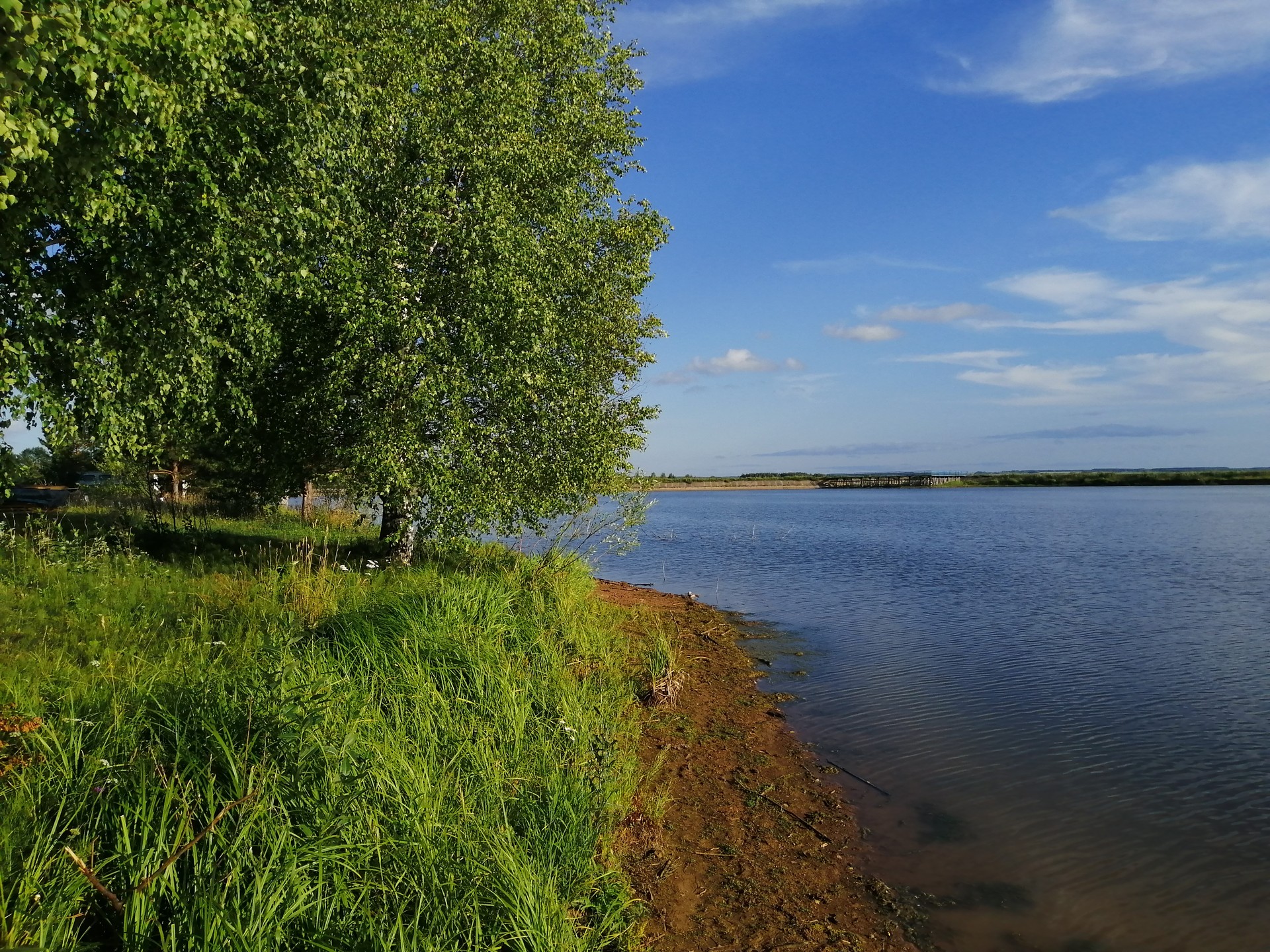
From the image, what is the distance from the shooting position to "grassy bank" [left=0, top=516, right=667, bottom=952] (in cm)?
410

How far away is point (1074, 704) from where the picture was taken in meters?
12.2

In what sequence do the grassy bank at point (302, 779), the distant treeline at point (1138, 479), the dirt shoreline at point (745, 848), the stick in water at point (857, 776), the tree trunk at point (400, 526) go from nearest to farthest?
1. the grassy bank at point (302, 779)
2. the dirt shoreline at point (745, 848)
3. the stick in water at point (857, 776)
4. the tree trunk at point (400, 526)
5. the distant treeline at point (1138, 479)

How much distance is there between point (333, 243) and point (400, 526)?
5.68 meters

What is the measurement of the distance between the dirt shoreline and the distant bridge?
13259 cm

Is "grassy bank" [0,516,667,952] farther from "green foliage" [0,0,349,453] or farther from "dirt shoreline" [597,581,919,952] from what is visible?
"green foliage" [0,0,349,453]

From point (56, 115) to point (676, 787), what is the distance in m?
8.99

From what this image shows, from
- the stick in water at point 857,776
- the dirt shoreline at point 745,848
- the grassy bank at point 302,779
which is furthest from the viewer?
the stick in water at point 857,776

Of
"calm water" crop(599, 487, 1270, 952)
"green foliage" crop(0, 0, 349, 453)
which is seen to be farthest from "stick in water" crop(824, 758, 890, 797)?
"green foliage" crop(0, 0, 349, 453)

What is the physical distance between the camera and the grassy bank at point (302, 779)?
410cm

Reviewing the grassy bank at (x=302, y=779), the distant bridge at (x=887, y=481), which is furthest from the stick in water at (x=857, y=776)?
the distant bridge at (x=887, y=481)

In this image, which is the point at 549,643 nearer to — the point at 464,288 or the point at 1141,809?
the point at 464,288

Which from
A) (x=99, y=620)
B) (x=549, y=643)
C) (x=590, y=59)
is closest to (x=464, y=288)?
(x=549, y=643)

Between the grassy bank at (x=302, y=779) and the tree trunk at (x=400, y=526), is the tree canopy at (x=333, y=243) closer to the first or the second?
the tree trunk at (x=400, y=526)

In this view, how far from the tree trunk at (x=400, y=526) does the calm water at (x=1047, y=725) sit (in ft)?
25.6
